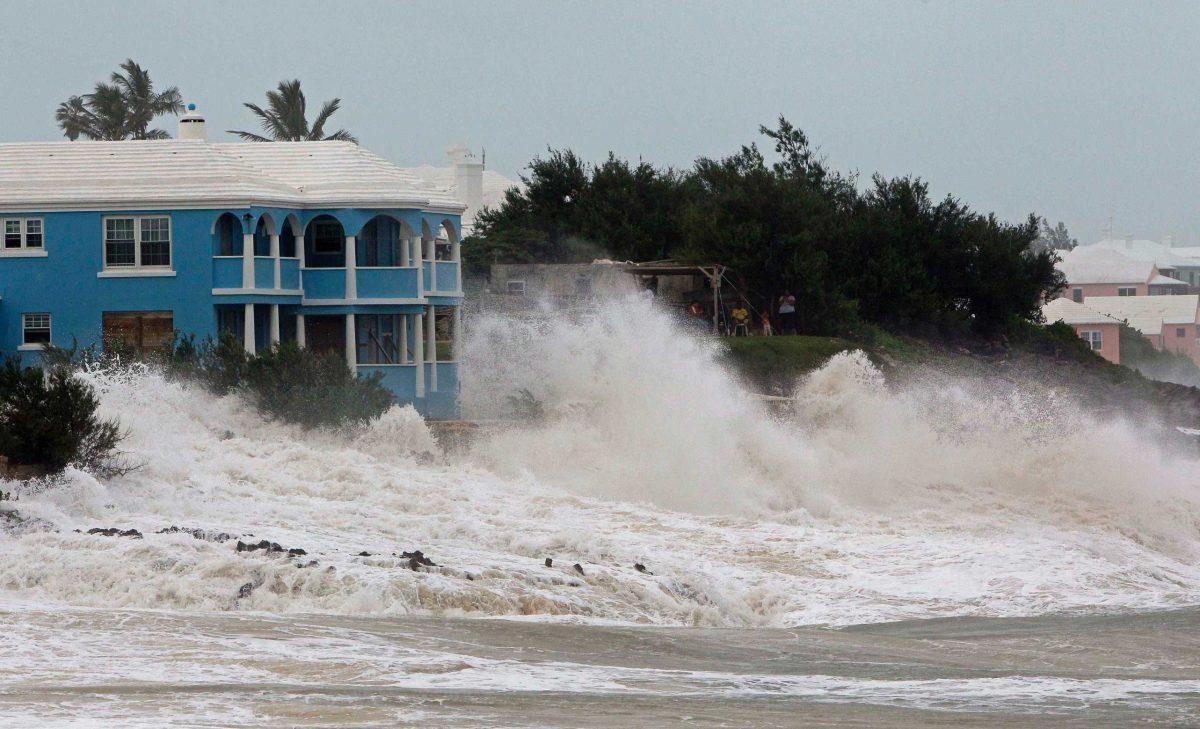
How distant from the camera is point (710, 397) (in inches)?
1464

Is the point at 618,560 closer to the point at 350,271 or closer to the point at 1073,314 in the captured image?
the point at 350,271

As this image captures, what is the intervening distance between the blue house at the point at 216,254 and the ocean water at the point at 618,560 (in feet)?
9.67

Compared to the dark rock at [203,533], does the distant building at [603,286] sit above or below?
above

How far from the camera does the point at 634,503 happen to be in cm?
3028

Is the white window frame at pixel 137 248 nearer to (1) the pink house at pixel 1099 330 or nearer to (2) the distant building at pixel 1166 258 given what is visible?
(1) the pink house at pixel 1099 330

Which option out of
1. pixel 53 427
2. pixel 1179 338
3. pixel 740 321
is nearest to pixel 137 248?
pixel 53 427

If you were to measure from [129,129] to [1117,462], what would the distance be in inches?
1752

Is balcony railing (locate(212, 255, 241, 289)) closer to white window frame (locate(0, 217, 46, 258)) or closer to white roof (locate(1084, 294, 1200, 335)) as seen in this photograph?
white window frame (locate(0, 217, 46, 258))

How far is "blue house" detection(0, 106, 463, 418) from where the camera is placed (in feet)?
114

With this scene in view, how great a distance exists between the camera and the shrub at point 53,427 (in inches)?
955

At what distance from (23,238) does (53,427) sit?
38.6 ft

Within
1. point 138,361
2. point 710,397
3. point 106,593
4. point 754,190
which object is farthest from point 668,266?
point 106,593

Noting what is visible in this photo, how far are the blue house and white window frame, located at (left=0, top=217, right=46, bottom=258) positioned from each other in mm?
28

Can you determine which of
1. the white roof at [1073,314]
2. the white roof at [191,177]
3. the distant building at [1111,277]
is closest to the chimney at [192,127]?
the white roof at [191,177]
